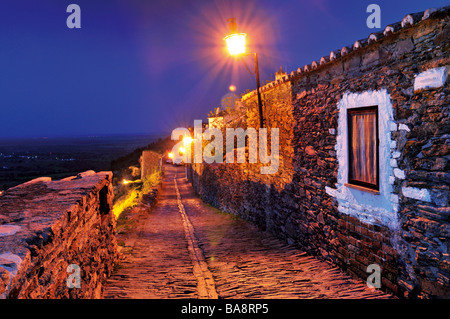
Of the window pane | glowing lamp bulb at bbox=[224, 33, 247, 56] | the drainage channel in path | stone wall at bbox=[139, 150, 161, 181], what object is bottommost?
the drainage channel in path

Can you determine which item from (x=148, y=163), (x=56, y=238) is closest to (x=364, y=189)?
(x=56, y=238)

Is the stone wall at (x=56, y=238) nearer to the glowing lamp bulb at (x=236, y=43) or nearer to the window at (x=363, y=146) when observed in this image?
the window at (x=363, y=146)

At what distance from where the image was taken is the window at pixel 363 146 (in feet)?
14.2

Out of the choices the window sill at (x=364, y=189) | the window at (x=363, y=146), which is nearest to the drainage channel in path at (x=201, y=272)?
the window sill at (x=364, y=189)

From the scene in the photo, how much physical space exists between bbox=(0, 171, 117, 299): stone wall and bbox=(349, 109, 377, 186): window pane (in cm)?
381

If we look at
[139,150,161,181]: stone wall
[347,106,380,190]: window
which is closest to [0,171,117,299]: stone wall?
[347,106,380,190]: window

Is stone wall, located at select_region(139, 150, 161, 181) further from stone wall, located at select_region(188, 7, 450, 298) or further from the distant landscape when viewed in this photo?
stone wall, located at select_region(188, 7, 450, 298)

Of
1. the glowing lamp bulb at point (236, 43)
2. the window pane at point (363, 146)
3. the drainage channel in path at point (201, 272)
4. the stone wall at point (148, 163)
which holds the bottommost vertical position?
the drainage channel in path at point (201, 272)

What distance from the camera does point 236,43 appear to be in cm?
734

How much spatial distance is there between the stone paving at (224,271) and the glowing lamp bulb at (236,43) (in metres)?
4.49

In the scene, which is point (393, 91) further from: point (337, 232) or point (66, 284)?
point (66, 284)

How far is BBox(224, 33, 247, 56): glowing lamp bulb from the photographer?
7305 mm
